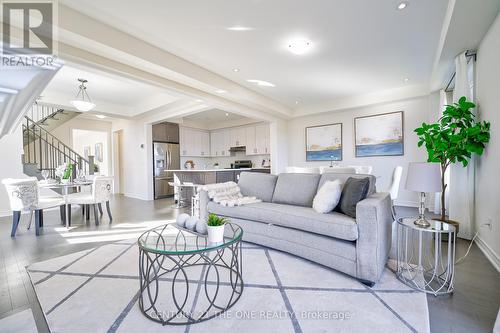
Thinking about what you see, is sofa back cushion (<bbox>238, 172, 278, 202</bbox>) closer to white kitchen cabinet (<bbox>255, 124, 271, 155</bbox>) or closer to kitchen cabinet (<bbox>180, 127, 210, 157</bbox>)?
white kitchen cabinet (<bbox>255, 124, 271, 155</bbox>)

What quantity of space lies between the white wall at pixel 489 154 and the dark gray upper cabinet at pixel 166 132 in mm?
7293

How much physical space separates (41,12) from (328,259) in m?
3.67

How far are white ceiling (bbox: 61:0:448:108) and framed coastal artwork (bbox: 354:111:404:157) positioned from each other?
1075 mm

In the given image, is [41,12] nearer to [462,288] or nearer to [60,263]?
[60,263]

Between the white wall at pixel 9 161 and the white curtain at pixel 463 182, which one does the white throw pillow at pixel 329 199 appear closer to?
the white curtain at pixel 463 182

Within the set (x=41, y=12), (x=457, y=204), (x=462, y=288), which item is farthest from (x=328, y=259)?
(x=41, y=12)

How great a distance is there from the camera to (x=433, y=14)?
2488 mm

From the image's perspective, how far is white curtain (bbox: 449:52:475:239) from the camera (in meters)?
2.88

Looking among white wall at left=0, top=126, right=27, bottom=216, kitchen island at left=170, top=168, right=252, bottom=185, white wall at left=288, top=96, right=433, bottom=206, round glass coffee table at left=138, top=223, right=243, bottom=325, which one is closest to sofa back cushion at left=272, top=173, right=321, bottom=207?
round glass coffee table at left=138, top=223, right=243, bottom=325

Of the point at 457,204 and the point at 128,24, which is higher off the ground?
the point at 128,24

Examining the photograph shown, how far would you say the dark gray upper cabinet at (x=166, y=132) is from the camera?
7156 mm

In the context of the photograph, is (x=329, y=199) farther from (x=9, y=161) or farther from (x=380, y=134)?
(x=9, y=161)

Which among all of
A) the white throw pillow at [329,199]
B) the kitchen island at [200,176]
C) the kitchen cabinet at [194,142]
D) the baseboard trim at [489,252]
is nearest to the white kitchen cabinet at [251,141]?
the kitchen cabinet at [194,142]

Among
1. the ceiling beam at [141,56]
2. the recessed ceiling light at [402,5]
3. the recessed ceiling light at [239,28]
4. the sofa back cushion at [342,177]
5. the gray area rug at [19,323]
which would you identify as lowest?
the gray area rug at [19,323]
